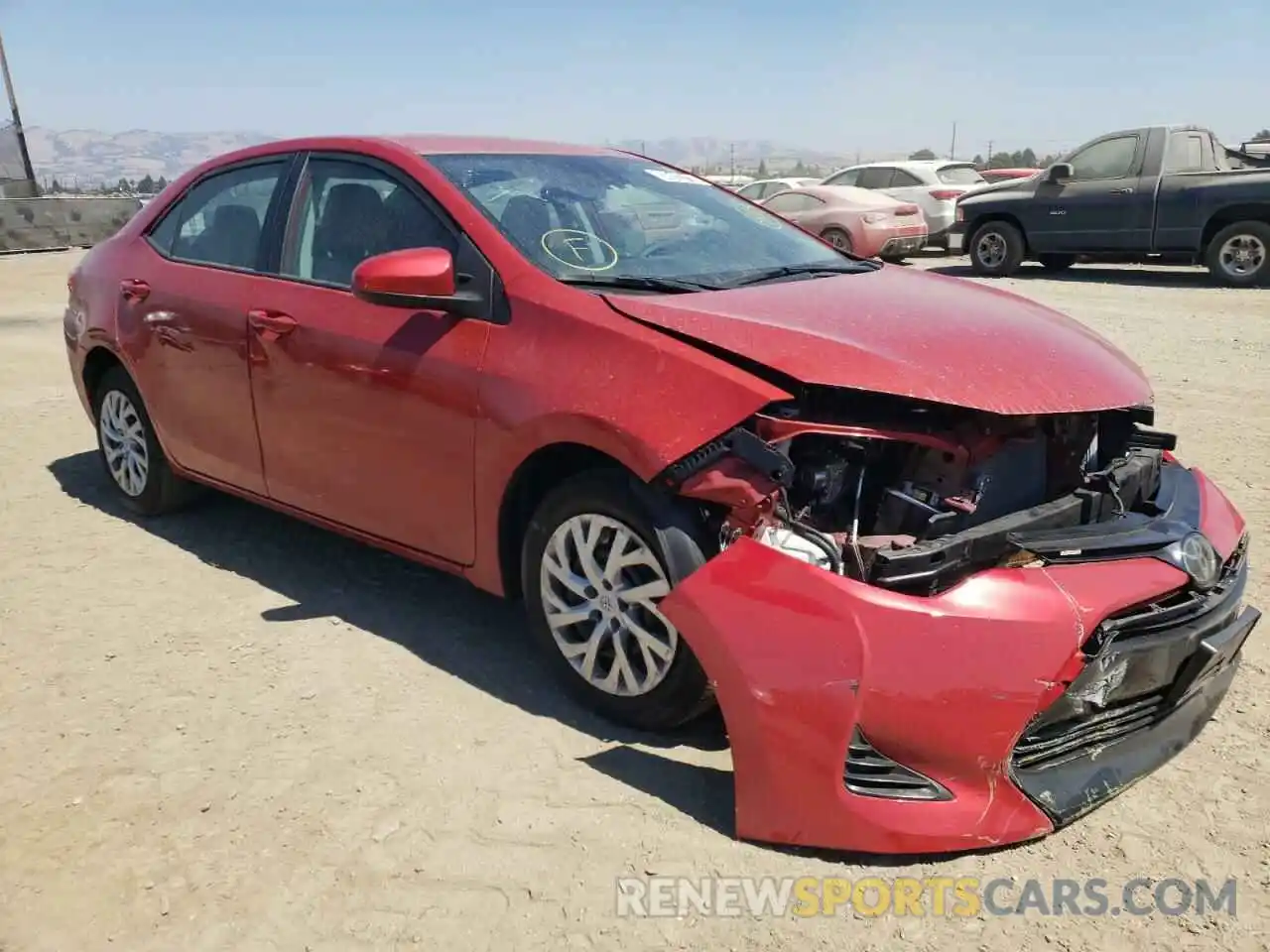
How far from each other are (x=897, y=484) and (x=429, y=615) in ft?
6.46

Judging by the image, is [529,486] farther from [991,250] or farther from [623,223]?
[991,250]

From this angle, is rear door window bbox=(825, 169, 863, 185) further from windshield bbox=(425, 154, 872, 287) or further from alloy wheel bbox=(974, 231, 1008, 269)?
windshield bbox=(425, 154, 872, 287)

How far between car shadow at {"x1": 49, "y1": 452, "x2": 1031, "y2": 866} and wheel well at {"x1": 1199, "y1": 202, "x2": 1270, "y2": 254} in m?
11.1

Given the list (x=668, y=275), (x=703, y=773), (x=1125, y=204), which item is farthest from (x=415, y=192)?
(x=1125, y=204)

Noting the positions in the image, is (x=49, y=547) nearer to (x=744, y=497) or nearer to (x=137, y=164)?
(x=744, y=497)

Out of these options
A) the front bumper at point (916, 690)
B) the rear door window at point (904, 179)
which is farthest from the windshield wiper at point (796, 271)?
the rear door window at point (904, 179)

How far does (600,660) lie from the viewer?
124 inches

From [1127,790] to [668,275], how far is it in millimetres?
A: 2011

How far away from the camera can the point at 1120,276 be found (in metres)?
13.8

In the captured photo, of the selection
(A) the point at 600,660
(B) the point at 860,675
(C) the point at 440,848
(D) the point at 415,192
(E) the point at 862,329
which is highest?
(D) the point at 415,192

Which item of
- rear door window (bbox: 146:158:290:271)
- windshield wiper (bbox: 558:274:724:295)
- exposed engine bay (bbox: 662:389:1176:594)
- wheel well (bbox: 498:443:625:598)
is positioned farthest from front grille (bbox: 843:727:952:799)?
rear door window (bbox: 146:158:290:271)

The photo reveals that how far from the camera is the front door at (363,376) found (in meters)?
3.36

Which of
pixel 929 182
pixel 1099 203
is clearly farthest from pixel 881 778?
pixel 929 182

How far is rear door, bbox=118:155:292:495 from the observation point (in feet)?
13.7
